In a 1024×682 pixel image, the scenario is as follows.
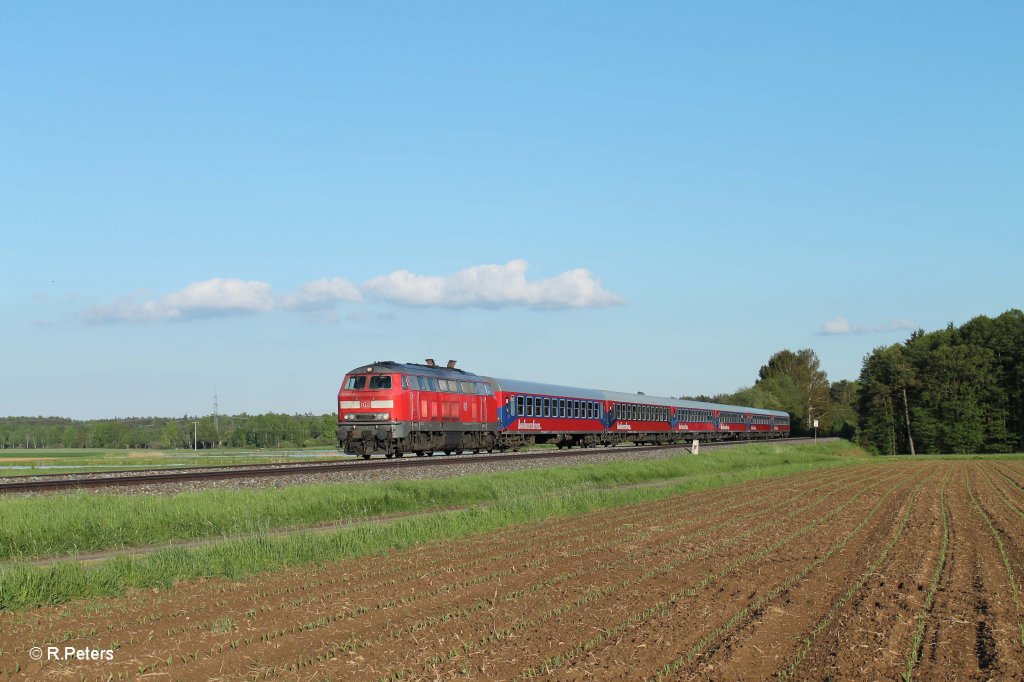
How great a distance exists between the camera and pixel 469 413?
44.4 m

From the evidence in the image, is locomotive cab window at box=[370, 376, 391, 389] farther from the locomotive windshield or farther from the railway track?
the railway track

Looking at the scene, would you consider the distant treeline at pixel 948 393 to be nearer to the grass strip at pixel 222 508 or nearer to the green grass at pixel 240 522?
the grass strip at pixel 222 508

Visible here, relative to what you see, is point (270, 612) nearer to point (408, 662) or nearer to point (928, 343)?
point (408, 662)

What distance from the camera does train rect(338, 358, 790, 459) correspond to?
3831cm

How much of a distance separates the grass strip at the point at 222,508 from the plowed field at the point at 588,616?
5390 millimetres

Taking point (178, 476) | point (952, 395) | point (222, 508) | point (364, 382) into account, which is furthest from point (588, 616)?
point (952, 395)

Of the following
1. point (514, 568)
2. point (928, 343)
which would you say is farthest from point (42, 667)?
point (928, 343)

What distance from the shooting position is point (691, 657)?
30.5ft

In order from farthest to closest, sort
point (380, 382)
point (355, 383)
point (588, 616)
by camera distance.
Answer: point (355, 383) → point (380, 382) → point (588, 616)

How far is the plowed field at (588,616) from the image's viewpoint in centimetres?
902

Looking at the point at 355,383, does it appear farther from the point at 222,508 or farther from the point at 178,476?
the point at 222,508

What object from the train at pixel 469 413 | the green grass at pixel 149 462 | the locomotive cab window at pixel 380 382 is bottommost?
the green grass at pixel 149 462

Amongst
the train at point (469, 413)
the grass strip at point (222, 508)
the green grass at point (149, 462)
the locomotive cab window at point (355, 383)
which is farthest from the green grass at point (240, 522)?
the green grass at point (149, 462)

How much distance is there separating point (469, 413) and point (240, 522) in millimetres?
24191
